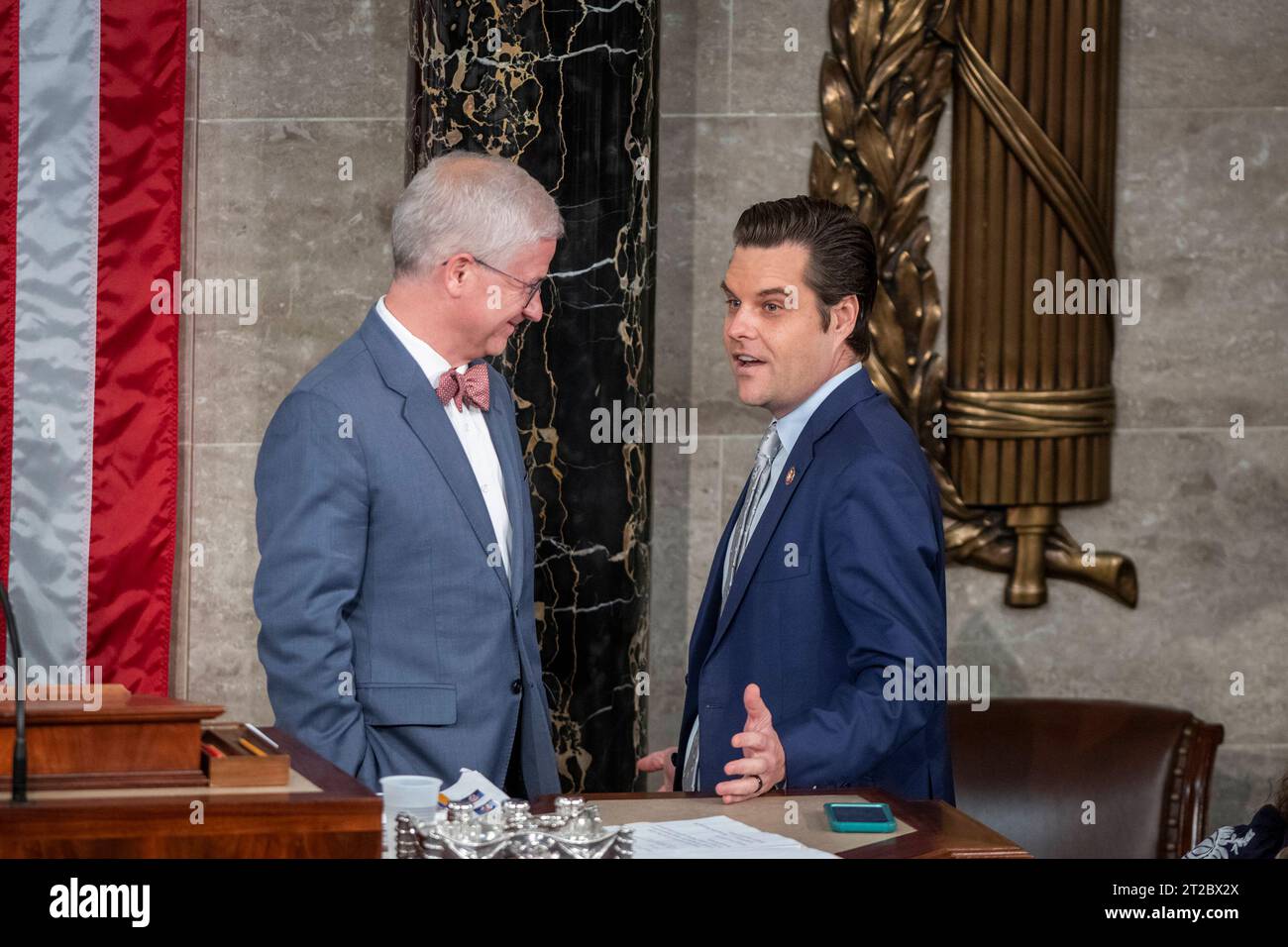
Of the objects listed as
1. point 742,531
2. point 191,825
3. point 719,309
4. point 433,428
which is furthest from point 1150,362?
point 191,825

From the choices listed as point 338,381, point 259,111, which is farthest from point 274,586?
point 259,111

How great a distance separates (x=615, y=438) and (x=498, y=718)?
136 cm

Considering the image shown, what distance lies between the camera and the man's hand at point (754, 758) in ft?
7.34

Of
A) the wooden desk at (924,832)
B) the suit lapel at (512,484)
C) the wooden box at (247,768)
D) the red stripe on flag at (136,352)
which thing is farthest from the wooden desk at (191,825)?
the red stripe on flag at (136,352)

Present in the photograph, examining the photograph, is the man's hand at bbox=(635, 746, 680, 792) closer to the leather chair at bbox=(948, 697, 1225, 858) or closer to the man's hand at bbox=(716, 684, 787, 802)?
the man's hand at bbox=(716, 684, 787, 802)

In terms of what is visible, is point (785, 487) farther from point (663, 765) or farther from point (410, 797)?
point (410, 797)

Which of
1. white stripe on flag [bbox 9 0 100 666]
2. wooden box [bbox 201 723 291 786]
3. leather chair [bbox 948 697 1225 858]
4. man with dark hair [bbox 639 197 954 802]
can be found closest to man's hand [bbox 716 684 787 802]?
man with dark hair [bbox 639 197 954 802]

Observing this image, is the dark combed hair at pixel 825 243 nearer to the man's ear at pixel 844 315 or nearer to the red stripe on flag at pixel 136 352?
the man's ear at pixel 844 315

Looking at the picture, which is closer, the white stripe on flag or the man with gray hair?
the man with gray hair

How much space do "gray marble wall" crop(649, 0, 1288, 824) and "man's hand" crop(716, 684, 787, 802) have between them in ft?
7.53

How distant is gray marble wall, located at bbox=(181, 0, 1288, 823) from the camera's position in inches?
177

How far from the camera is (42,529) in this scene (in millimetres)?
4301
